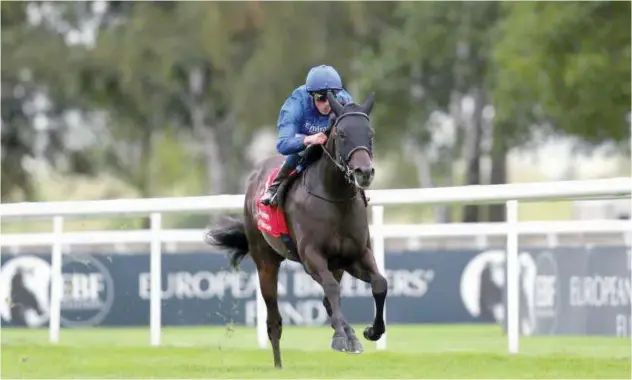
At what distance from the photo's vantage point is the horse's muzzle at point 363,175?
336 inches

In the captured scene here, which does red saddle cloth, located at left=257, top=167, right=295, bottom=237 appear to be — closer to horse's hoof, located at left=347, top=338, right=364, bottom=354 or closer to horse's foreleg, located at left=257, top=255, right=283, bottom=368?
horse's foreleg, located at left=257, top=255, right=283, bottom=368

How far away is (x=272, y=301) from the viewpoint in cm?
1062

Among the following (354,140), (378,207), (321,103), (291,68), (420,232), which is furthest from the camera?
(291,68)

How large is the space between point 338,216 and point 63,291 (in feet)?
19.5

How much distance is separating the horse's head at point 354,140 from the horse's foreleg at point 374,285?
55cm

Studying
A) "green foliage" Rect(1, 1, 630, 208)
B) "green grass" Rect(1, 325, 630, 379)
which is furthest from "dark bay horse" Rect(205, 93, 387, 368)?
"green foliage" Rect(1, 1, 630, 208)

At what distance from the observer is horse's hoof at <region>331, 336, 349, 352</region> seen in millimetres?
8781

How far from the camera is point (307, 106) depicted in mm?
9594

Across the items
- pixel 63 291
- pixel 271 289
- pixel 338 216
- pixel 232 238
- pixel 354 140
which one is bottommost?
pixel 63 291

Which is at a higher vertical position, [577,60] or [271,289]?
[577,60]

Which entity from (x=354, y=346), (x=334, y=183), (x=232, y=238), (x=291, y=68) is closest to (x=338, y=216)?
(x=334, y=183)

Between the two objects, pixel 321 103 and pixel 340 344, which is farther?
pixel 321 103

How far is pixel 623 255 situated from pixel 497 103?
1405 centimetres

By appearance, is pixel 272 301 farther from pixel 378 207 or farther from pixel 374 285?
pixel 378 207
